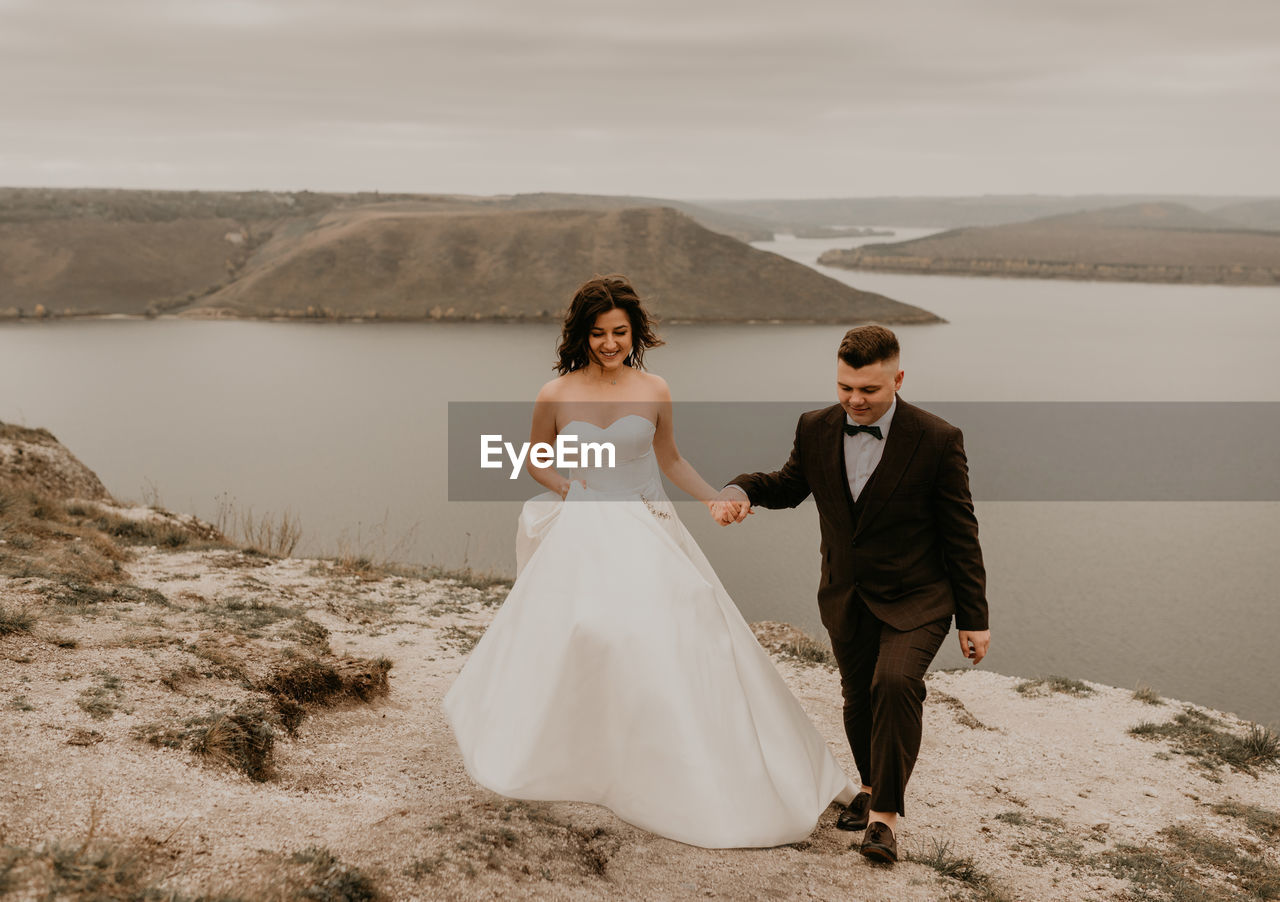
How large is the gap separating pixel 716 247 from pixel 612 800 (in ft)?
222

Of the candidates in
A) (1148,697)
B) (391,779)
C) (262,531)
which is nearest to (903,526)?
(391,779)

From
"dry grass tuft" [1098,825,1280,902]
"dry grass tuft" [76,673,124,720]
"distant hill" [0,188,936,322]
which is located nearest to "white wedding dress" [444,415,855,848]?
"dry grass tuft" [1098,825,1280,902]

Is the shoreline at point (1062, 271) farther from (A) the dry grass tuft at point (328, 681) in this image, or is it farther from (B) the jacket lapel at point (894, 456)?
(B) the jacket lapel at point (894, 456)

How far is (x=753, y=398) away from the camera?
37.6 meters

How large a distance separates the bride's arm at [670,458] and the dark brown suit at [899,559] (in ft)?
2.36

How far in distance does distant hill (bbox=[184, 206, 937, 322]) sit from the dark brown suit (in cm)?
5760

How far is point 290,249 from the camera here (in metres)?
76.7

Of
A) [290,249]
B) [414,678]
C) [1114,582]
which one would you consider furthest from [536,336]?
[414,678]

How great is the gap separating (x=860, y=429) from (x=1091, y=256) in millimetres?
129637

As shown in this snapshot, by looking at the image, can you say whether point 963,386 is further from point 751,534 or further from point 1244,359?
point 751,534

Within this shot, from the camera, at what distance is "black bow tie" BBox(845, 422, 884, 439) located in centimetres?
412

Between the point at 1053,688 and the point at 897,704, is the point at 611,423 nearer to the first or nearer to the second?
the point at 897,704

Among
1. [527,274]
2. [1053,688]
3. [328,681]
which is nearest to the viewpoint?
[328,681]
